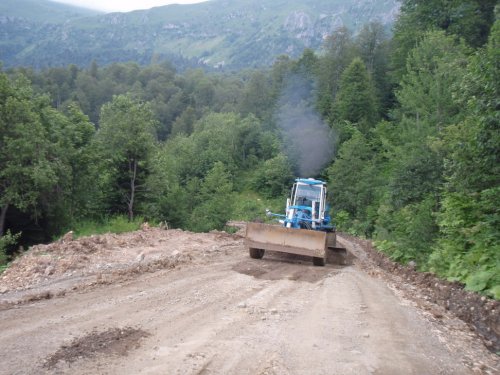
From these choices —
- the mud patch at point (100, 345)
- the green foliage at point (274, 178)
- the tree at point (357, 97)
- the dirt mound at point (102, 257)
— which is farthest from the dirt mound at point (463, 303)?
the tree at point (357, 97)

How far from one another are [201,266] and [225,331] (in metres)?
4.80

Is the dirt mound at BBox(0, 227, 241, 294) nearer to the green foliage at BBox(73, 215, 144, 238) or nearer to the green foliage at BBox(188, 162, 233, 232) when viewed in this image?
the green foliage at BBox(73, 215, 144, 238)

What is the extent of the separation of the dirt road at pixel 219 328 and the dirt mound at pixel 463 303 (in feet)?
1.11

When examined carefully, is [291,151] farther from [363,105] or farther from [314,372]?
[314,372]

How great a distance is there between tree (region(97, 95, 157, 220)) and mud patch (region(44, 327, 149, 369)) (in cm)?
1912

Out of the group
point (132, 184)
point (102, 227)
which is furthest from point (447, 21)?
point (102, 227)

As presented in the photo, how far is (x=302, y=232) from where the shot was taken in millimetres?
12812

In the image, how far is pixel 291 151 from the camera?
4334 cm

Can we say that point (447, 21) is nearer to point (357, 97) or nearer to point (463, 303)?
point (357, 97)

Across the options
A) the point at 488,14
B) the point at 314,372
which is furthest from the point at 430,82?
the point at 488,14

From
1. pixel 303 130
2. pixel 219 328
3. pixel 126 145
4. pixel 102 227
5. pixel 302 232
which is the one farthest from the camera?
pixel 303 130

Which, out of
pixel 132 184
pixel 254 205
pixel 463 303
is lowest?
pixel 254 205

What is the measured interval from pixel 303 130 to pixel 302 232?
3559 centimetres

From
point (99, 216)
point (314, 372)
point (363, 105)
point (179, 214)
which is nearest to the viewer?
point (314, 372)
